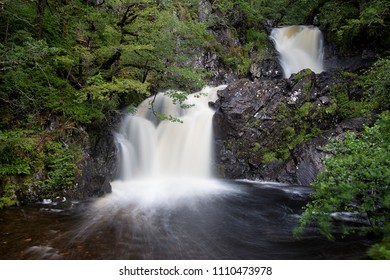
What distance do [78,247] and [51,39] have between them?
7.81 m

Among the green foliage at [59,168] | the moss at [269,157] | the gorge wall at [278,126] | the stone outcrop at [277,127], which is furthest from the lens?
the moss at [269,157]

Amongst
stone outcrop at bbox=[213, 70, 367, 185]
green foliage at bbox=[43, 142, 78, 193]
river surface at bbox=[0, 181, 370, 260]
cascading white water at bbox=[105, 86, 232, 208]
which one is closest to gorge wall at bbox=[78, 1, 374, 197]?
stone outcrop at bbox=[213, 70, 367, 185]

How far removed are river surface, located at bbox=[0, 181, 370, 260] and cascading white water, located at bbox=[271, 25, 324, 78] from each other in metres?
12.9

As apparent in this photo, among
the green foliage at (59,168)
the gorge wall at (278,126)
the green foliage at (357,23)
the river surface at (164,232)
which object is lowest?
the river surface at (164,232)

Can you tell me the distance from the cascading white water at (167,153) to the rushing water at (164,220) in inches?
1.7

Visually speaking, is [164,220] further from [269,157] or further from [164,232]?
[269,157]

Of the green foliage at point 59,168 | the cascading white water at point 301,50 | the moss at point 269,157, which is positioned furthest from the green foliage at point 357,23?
the green foliage at point 59,168

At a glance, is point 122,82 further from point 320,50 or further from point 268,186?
point 320,50

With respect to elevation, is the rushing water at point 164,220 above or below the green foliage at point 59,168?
below

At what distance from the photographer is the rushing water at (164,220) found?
15.8 feet

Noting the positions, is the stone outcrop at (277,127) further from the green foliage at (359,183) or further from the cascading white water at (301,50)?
the green foliage at (359,183)

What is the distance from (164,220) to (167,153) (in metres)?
5.45

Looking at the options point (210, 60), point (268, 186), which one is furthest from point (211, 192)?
point (210, 60)

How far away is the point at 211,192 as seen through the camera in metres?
9.38
